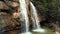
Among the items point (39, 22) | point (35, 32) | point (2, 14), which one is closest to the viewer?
point (2, 14)

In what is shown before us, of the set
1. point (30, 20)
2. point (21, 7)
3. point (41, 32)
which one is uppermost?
point (21, 7)

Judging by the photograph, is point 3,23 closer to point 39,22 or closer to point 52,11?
point 39,22

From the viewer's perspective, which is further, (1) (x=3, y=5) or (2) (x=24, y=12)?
(2) (x=24, y=12)

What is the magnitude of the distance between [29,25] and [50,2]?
3.07 m

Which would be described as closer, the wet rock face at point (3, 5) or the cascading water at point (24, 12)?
the wet rock face at point (3, 5)

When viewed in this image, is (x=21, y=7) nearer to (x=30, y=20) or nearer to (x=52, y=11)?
(x=30, y=20)

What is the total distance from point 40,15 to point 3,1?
3.48 m

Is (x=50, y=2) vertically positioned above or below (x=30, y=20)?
above

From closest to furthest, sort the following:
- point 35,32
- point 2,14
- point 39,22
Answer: point 2,14 < point 35,32 < point 39,22

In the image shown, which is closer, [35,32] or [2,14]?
[2,14]

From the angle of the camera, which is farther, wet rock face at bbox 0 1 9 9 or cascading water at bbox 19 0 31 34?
cascading water at bbox 19 0 31 34

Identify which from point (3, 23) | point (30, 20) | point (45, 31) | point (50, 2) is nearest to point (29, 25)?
point (30, 20)

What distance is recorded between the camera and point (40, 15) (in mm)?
13148

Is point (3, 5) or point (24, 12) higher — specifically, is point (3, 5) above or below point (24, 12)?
above
